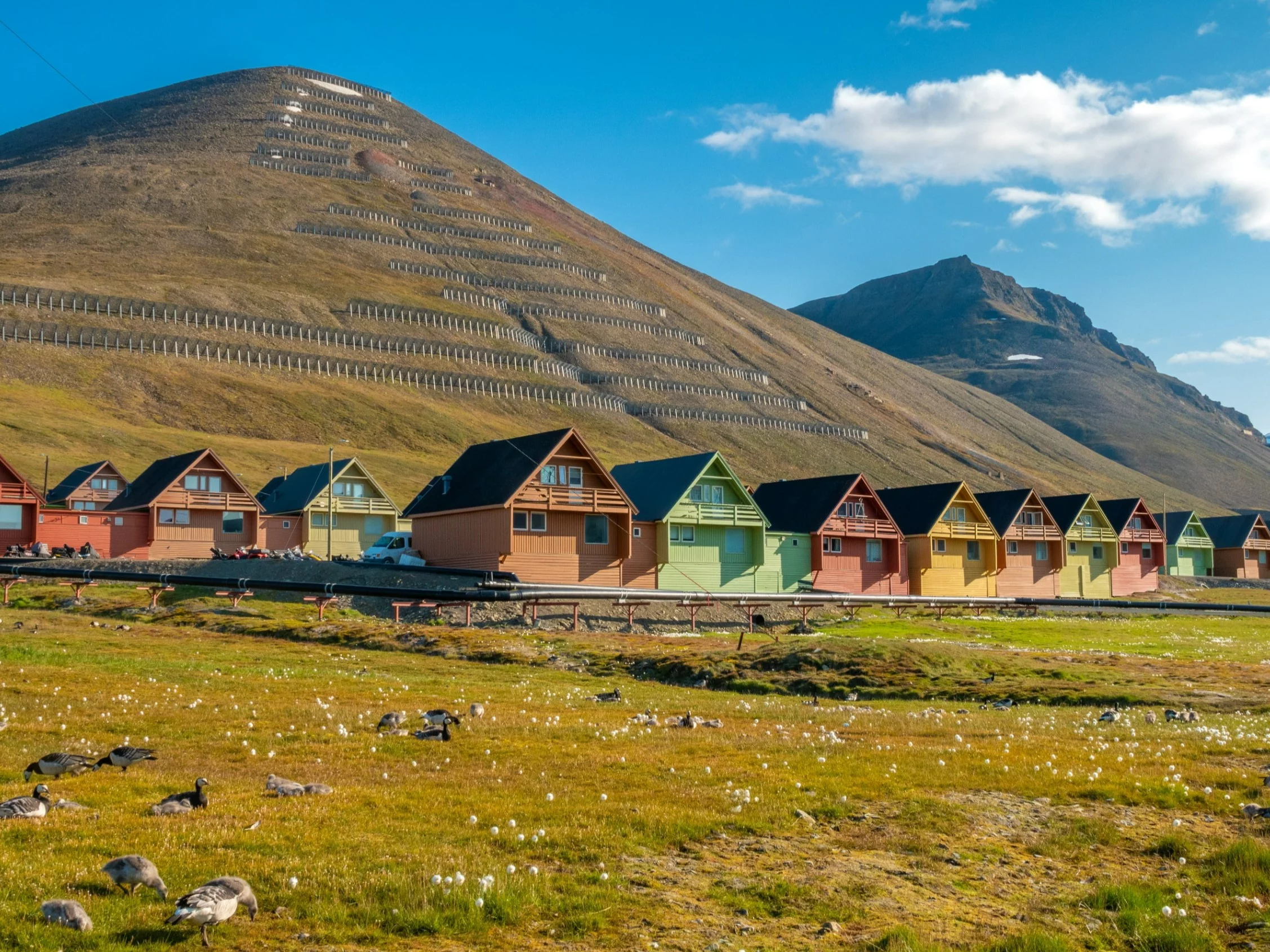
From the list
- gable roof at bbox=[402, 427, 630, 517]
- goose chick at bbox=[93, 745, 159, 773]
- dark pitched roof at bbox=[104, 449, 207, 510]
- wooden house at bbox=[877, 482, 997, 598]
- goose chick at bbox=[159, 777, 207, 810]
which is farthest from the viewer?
wooden house at bbox=[877, 482, 997, 598]

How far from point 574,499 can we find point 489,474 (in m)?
5.46

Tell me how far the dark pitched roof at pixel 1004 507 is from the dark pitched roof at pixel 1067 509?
12.6ft

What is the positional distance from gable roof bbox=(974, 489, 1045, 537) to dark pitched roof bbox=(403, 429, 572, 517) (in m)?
39.9

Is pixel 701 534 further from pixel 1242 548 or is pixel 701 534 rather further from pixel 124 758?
pixel 1242 548

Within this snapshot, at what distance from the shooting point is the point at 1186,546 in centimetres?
11938

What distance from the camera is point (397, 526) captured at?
9525 centimetres

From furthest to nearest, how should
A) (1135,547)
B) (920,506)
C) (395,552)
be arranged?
1. (1135,547)
2. (920,506)
3. (395,552)

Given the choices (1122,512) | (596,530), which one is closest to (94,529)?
(596,530)

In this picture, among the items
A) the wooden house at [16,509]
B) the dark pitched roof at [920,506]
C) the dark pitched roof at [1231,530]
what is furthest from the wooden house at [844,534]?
the dark pitched roof at [1231,530]

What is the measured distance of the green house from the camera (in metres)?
69.0

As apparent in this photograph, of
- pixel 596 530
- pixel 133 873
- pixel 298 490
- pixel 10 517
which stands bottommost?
pixel 133 873

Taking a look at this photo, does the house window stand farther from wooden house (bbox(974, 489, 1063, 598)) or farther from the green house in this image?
wooden house (bbox(974, 489, 1063, 598))

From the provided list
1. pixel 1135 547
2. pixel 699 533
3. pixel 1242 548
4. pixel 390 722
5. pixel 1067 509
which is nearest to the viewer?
pixel 390 722

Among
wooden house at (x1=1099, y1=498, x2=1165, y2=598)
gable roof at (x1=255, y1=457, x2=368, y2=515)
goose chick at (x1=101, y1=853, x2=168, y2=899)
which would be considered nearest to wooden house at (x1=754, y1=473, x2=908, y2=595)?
wooden house at (x1=1099, y1=498, x2=1165, y2=598)
